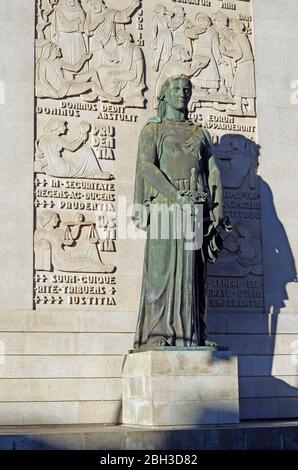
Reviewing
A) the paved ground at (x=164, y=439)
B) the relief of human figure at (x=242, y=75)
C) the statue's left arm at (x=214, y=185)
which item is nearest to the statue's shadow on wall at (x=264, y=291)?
the relief of human figure at (x=242, y=75)

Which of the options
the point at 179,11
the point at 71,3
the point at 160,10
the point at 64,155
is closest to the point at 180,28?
the point at 179,11

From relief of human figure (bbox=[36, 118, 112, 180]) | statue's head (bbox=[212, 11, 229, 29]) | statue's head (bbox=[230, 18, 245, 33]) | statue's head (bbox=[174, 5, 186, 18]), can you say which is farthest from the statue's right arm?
statue's head (bbox=[230, 18, 245, 33])

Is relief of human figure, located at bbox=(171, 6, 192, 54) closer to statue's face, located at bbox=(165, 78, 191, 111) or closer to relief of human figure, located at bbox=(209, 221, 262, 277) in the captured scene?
statue's face, located at bbox=(165, 78, 191, 111)

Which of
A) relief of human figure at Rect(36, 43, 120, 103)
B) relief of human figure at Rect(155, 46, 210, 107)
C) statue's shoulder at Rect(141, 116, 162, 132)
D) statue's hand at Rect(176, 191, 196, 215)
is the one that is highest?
relief of human figure at Rect(155, 46, 210, 107)

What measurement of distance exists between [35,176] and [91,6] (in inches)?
88.0

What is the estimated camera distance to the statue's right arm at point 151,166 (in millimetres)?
9266

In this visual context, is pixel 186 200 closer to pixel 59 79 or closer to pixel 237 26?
pixel 59 79

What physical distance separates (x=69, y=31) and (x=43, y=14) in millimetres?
363

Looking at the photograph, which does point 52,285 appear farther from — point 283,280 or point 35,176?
point 283,280

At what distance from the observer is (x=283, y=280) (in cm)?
1123

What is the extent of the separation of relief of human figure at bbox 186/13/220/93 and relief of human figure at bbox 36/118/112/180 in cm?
166

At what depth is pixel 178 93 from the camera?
956 cm

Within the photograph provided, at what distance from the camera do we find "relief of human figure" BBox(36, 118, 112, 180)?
1038 centimetres
